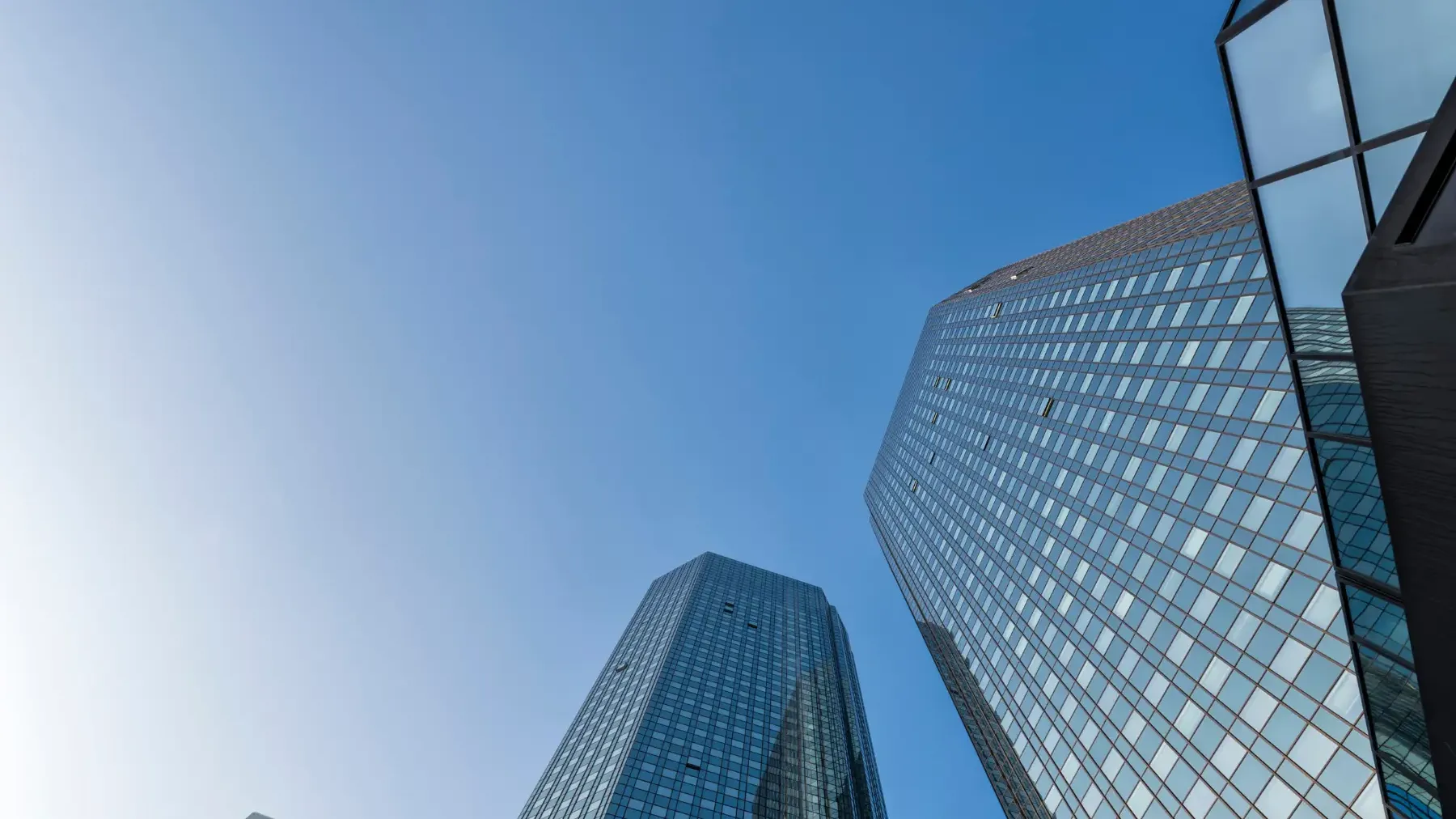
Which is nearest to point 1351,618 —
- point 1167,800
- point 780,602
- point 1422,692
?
point 1422,692

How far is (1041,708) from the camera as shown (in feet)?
168

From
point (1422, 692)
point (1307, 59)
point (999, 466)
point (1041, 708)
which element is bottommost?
point (1422, 692)

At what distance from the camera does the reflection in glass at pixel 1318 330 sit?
10.0m

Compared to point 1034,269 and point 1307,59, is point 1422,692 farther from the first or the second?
point 1034,269

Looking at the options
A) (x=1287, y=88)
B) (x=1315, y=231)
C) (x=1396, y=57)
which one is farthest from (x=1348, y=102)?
(x=1315, y=231)

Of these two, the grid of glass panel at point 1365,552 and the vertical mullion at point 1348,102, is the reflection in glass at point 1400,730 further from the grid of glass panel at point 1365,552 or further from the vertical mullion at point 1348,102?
the vertical mullion at point 1348,102

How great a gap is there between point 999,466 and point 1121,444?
20.8m

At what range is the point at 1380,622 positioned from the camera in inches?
400

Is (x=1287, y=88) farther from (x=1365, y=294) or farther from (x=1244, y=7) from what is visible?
(x=1365, y=294)

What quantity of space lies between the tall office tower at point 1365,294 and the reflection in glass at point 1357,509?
0.04 meters

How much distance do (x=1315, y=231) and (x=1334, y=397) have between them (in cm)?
259

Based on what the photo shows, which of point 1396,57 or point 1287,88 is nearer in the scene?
point 1396,57

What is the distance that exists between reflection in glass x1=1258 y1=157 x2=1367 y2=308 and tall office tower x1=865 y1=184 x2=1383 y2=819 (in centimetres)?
1865

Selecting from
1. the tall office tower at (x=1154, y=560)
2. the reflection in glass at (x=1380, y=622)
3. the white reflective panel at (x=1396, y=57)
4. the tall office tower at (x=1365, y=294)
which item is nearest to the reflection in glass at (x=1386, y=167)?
the tall office tower at (x=1365, y=294)
